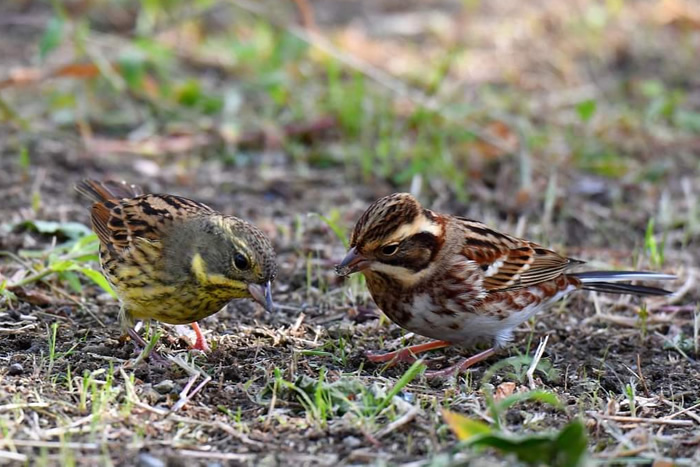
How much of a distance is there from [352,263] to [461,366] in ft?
2.66

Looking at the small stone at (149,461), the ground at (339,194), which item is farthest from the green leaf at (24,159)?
the small stone at (149,461)

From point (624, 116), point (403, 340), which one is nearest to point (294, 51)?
point (624, 116)

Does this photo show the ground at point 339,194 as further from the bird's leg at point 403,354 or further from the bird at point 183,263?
the bird at point 183,263

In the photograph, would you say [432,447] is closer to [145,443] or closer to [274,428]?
[274,428]

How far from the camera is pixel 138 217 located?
5605 millimetres

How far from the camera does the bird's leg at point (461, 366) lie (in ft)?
17.5

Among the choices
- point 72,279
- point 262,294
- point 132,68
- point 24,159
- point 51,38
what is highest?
point 51,38

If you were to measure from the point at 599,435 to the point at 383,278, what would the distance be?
142 centimetres

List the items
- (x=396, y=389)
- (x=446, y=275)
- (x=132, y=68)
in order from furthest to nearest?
(x=132, y=68) < (x=446, y=275) < (x=396, y=389)

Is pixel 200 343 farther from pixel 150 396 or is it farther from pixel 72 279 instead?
pixel 72 279

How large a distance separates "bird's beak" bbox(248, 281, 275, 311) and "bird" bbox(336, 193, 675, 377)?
1.34 feet

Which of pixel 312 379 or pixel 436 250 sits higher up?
pixel 436 250

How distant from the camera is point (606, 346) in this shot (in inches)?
235

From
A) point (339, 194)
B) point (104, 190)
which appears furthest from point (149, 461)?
point (339, 194)
